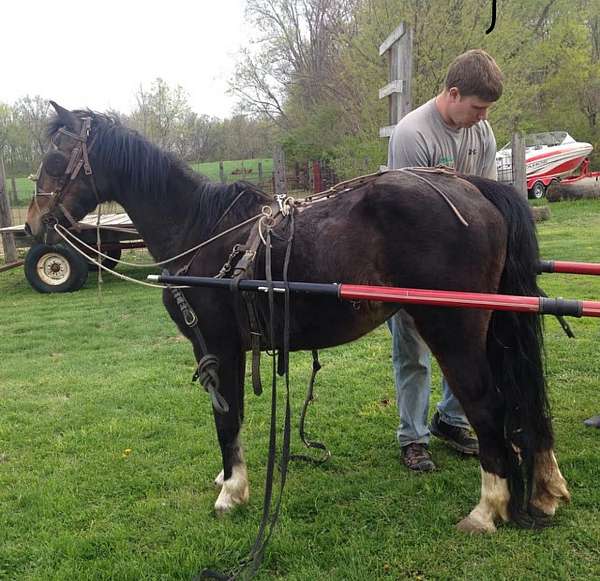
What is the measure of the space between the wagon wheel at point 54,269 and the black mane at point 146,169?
706 centimetres

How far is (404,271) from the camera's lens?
2.52 metres

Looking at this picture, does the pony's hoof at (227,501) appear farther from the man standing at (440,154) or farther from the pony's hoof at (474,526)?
the pony's hoof at (474,526)

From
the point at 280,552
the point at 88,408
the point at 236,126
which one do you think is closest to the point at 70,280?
the point at 88,408

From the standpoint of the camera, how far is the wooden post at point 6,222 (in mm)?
10812

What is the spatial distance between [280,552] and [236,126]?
26.2m

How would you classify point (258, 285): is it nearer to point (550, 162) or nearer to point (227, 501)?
point (227, 501)

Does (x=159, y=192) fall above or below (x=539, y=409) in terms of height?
above

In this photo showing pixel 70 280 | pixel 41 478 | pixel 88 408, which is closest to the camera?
pixel 41 478

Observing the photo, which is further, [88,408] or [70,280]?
[70,280]

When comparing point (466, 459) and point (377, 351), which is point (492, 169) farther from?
point (377, 351)

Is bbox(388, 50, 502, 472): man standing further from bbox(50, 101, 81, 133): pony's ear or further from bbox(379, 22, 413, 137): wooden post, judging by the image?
bbox(379, 22, 413, 137): wooden post

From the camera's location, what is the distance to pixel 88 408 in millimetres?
4367

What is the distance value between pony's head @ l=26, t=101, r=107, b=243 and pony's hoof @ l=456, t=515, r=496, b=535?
2749mm

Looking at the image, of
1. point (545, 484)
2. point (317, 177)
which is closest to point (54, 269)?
point (545, 484)
